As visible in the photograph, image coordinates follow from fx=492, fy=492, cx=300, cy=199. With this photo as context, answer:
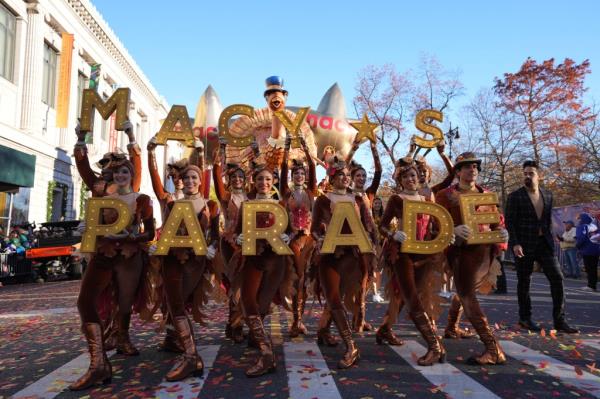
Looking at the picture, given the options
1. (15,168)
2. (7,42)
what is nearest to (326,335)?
(15,168)

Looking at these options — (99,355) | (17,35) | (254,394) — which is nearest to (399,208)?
(254,394)

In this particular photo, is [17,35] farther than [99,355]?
Yes

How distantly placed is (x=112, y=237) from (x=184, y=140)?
161 cm

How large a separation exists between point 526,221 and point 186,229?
4413mm

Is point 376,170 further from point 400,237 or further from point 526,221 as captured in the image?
point 526,221

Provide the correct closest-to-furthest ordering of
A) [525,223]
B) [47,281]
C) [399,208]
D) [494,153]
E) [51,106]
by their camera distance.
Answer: [399,208] < [525,223] < [47,281] < [51,106] < [494,153]

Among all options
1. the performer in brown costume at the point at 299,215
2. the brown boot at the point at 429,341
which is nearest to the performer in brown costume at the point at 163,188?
the performer in brown costume at the point at 299,215

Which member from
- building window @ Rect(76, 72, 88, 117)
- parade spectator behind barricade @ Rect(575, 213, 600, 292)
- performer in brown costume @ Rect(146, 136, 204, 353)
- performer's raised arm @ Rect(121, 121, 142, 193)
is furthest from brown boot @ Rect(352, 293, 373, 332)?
building window @ Rect(76, 72, 88, 117)

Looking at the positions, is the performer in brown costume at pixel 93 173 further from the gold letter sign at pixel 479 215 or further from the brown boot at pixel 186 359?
the gold letter sign at pixel 479 215

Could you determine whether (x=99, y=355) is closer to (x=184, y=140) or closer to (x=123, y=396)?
(x=123, y=396)

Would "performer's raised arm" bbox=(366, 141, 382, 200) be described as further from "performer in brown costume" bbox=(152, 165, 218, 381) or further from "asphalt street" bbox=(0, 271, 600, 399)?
"performer in brown costume" bbox=(152, 165, 218, 381)

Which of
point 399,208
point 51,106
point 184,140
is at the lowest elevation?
point 399,208

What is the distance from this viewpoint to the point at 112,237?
4.19 metres

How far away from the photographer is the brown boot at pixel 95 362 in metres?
3.85
